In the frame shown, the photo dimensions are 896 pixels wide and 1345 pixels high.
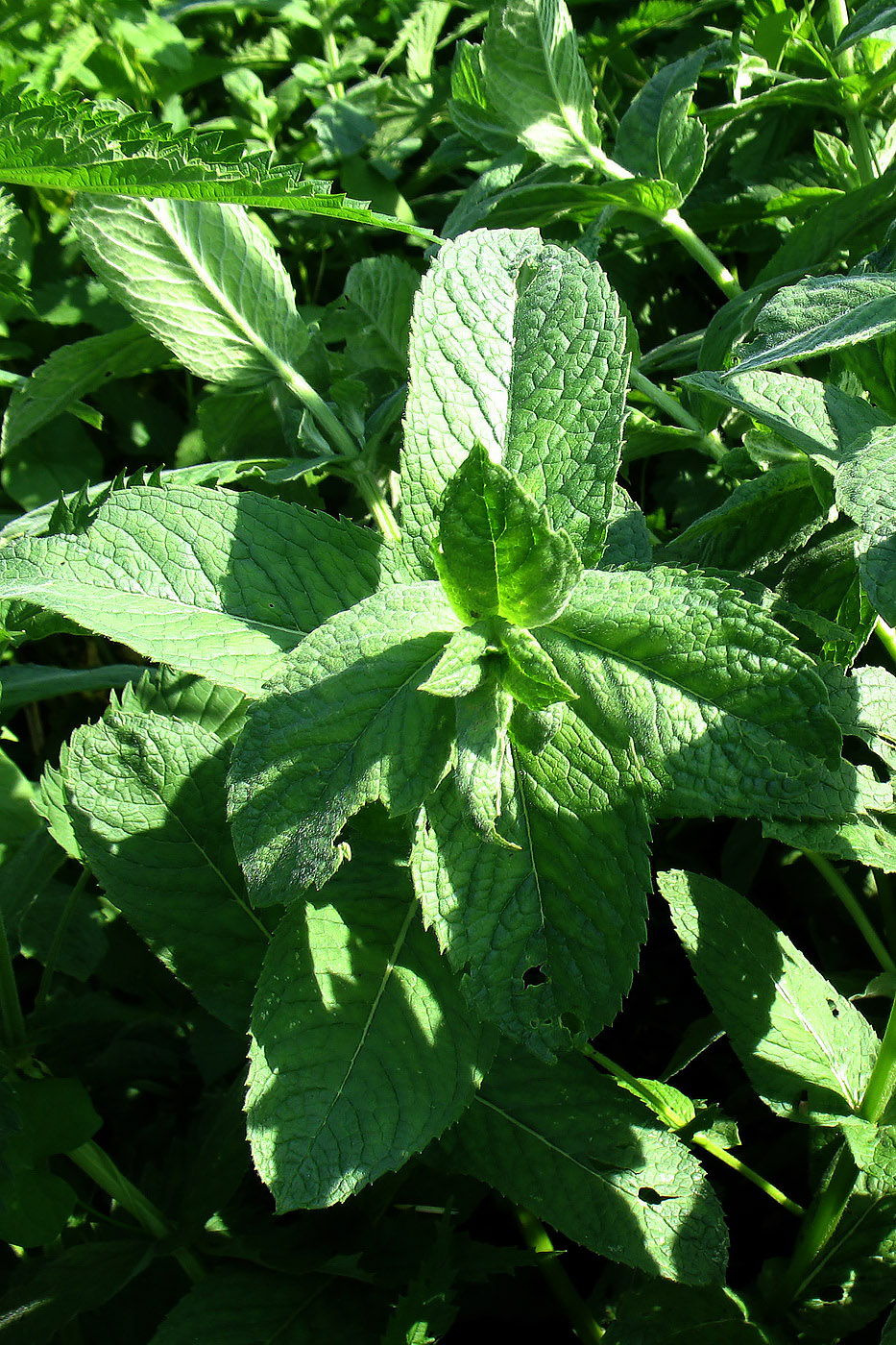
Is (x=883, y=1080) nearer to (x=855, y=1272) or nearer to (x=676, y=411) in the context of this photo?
(x=855, y=1272)

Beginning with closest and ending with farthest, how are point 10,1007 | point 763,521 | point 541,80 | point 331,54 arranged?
point 763,521
point 10,1007
point 541,80
point 331,54

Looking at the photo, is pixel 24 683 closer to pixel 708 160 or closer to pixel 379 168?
pixel 379 168

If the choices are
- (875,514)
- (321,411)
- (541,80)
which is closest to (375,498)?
(321,411)

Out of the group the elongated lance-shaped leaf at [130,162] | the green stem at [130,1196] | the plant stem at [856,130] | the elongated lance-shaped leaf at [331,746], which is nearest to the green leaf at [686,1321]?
the green stem at [130,1196]

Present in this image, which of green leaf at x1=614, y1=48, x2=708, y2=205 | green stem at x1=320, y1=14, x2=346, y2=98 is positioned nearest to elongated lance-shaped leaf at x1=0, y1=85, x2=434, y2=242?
green leaf at x1=614, y1=48, x2=708, y2=205

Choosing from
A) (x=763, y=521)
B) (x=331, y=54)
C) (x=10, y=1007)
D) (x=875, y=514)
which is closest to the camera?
(x=875, y=514)

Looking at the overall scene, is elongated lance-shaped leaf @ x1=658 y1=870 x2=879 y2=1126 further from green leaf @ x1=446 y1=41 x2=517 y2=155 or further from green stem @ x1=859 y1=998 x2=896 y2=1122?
green leaf @ x1=446 y1=41 x2=517 y2=155

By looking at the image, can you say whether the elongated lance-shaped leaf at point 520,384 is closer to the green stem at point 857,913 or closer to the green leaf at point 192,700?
the green leaf at point 192,700
